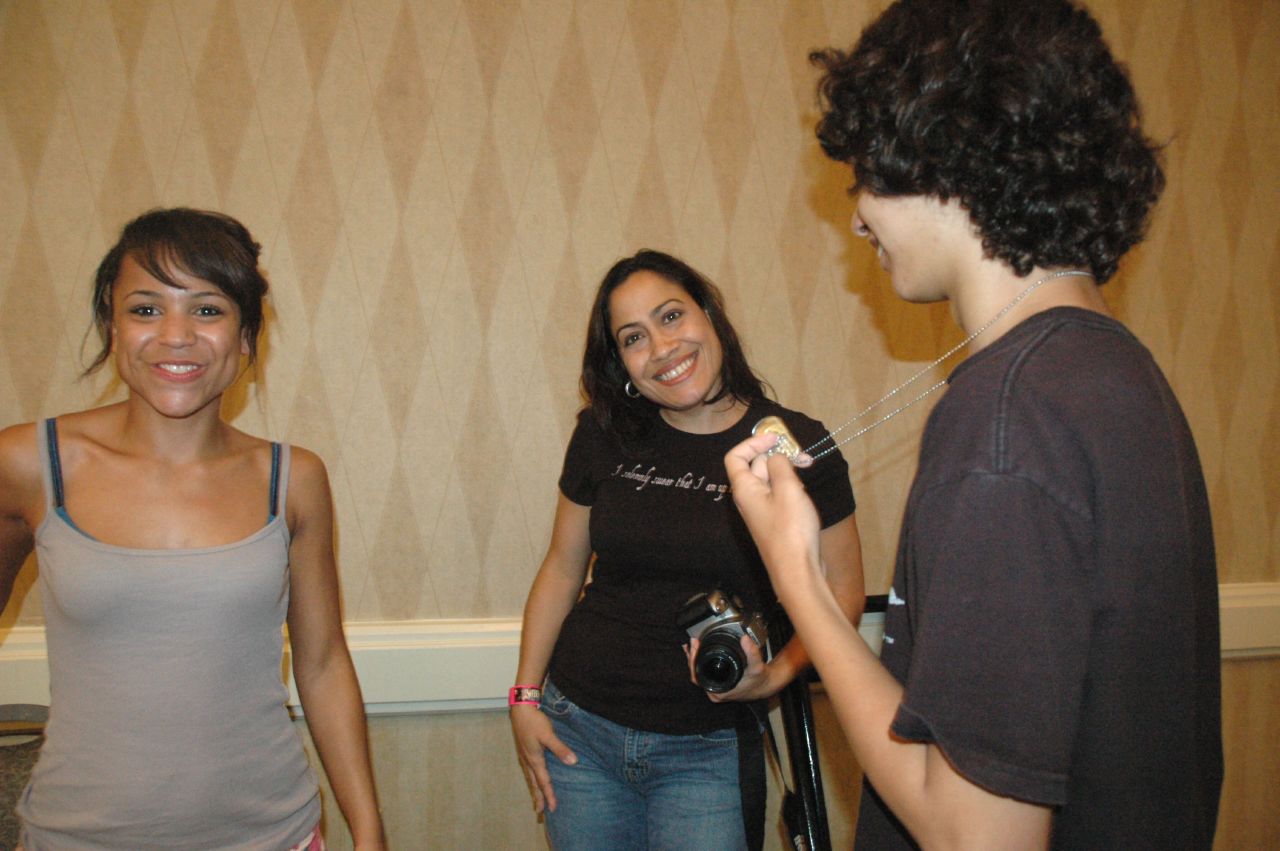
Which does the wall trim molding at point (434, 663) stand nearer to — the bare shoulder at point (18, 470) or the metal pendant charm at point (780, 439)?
the bare shoulder at point (18, 470)

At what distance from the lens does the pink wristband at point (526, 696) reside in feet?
5.27

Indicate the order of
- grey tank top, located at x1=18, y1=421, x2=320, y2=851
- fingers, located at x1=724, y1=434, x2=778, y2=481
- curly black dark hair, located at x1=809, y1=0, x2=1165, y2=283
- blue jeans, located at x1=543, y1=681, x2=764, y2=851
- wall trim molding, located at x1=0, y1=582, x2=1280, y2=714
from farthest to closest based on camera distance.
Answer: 1. wall trim molding, located at x1=0, y1=582, x2=1280, y2=714
2. blue jeans, located at x1=543, y1=681, x2=764, y2=851
3. grey tank top, located at x1=18, y1=421, x2=320, y2=851
4. fingers, located at x1=724, y1=434, x2=778, y2=481
5. curly black dark hair, located at x1=809, y1=0, x2=1165, y2=283

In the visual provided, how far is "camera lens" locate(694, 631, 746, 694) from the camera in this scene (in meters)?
1.18

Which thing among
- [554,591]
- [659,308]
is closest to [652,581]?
[554,591]

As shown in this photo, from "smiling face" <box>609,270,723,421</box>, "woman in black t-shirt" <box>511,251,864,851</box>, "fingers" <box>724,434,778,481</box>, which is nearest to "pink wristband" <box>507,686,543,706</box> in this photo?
"woman in black t-shirt" <box>511,251,864,851</box>

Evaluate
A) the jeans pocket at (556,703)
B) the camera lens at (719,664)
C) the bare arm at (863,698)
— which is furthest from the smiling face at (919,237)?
the jeans pocket at (556,703)

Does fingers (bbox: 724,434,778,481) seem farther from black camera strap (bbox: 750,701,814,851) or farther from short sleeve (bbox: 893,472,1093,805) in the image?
black camera strap (bbox: 750,701,814,851)

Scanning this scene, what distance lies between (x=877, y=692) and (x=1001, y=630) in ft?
0.45

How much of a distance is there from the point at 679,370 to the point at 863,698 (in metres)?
0.93

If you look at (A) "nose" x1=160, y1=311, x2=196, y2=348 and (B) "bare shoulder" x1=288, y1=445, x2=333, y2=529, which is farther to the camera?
(B) "bare shoulder" x1=288, y1=445, x2=333, y2=529

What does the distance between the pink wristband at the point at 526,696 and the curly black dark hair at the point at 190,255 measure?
2.58 ft

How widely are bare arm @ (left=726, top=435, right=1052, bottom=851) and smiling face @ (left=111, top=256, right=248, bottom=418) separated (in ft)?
2.57

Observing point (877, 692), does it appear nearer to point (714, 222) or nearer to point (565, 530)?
point (565, 530)

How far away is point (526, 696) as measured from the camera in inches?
63.4
